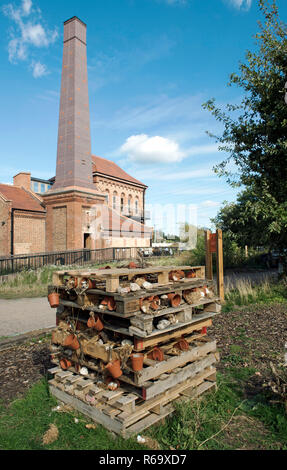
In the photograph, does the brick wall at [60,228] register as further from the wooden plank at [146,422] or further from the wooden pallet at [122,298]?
the wooden plank at [146,422]

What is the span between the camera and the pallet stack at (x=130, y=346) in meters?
2.51

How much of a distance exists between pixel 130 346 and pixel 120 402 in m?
0.44

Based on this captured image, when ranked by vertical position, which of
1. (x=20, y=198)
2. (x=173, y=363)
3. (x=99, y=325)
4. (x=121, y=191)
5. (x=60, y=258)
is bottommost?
(x=173, y=363)

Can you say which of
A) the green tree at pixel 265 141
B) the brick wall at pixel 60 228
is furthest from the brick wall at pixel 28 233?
the green tree at pixel 265 141

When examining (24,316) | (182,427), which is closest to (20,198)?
(24,316)

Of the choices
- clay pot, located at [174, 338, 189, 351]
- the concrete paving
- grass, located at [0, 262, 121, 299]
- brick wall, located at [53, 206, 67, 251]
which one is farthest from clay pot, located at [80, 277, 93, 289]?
brick wall, located at [53, 206, 67, 251]

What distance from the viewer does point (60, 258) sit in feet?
62.0

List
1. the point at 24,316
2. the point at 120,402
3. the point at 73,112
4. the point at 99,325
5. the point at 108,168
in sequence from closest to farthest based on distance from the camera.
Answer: the point at 120,402
the point at 99,325
the point at 24,316
the point at 73,112
the point at 108,168

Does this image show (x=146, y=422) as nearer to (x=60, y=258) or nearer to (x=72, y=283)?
(x=72, y=283)

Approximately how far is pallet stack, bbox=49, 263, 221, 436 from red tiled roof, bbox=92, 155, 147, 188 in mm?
33197

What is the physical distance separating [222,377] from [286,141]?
20.2 ft
